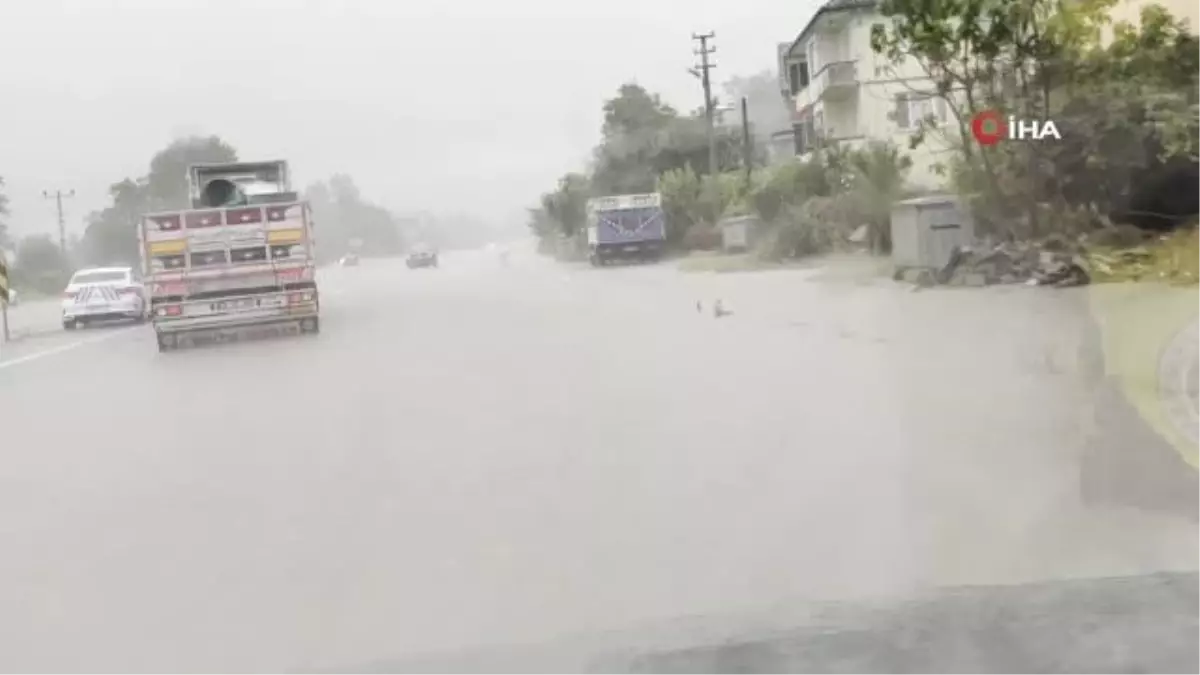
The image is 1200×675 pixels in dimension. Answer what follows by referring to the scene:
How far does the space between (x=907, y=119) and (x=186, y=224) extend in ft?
48.3

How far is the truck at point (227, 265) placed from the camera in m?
22.1

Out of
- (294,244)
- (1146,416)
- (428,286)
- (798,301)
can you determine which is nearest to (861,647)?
(1146,416)

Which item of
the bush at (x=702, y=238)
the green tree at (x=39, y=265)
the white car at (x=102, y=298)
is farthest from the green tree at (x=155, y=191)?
the bush at (x=702, y=238)

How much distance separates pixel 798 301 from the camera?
989 inches

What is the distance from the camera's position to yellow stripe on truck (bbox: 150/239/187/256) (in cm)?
2200

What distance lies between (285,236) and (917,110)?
Answer: 1257cm

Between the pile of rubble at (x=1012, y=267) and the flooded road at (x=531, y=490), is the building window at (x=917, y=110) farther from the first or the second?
the flooded road at (x=531, y=490)

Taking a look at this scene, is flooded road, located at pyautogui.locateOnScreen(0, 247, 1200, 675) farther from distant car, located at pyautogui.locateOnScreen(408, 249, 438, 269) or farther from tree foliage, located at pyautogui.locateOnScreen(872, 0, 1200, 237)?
distant car, located at pyautogui.locateOnScreen(408, 249, 438, 269)

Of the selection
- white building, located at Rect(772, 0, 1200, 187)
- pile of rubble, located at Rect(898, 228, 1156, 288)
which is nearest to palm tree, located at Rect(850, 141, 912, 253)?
white building, located at Rect(772, 0, 1200, 187)

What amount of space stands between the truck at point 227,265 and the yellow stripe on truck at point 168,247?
0.01 metres

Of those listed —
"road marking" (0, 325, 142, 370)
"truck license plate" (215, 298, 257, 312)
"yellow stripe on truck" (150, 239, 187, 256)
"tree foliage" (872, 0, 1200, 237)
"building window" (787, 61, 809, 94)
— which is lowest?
"road marking" (0, 325, 142, 370)

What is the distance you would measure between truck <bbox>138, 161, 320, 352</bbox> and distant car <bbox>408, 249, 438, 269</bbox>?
137 ft

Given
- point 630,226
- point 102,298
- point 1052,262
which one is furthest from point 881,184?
point 630,226

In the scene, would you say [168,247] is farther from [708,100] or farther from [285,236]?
[708,100]
